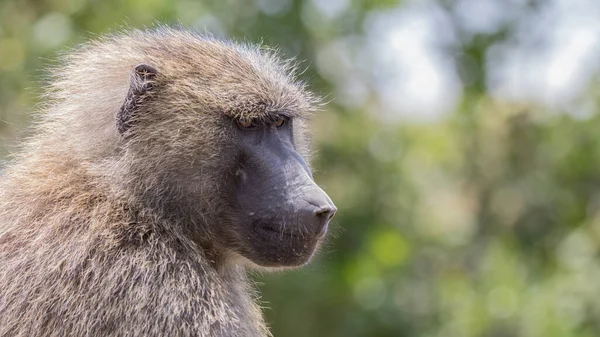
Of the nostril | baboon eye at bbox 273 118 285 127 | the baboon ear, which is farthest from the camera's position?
baboon eye at bbox 273 118 285 127

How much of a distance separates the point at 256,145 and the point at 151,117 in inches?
16.7

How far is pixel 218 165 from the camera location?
3.33m

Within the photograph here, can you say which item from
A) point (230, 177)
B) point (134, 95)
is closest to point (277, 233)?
point (230, 177)

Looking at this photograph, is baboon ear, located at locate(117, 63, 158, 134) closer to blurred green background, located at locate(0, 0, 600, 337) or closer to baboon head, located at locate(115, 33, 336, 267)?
baboon head, located at locate(115, 33, 336, 267)

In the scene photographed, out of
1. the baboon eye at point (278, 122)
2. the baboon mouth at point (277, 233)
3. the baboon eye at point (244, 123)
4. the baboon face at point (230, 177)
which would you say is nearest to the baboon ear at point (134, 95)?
the baboon face at point (230, 177)

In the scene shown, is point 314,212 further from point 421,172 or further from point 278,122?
point 421,172

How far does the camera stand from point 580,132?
11273 millimetres

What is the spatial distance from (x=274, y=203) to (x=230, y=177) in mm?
221

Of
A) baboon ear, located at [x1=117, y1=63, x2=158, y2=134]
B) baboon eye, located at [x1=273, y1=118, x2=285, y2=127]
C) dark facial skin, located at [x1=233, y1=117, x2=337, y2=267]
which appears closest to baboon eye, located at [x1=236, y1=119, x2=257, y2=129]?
dark facial skin, located at [x1=233, y1=117, x2=337, y2=267]

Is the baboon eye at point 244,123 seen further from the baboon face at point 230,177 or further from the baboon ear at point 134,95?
the baboon ear at point 134,95

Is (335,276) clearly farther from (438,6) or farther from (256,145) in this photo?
(256,145)

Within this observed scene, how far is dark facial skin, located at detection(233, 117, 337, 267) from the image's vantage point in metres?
3.22

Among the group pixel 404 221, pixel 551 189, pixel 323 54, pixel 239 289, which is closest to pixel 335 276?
pixel 404 221

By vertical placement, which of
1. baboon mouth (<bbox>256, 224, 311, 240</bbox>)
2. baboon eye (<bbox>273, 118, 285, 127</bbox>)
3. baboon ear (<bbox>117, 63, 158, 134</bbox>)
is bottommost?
baboon mouth (<bbox>256, 224, 311, 240</bbox>)
